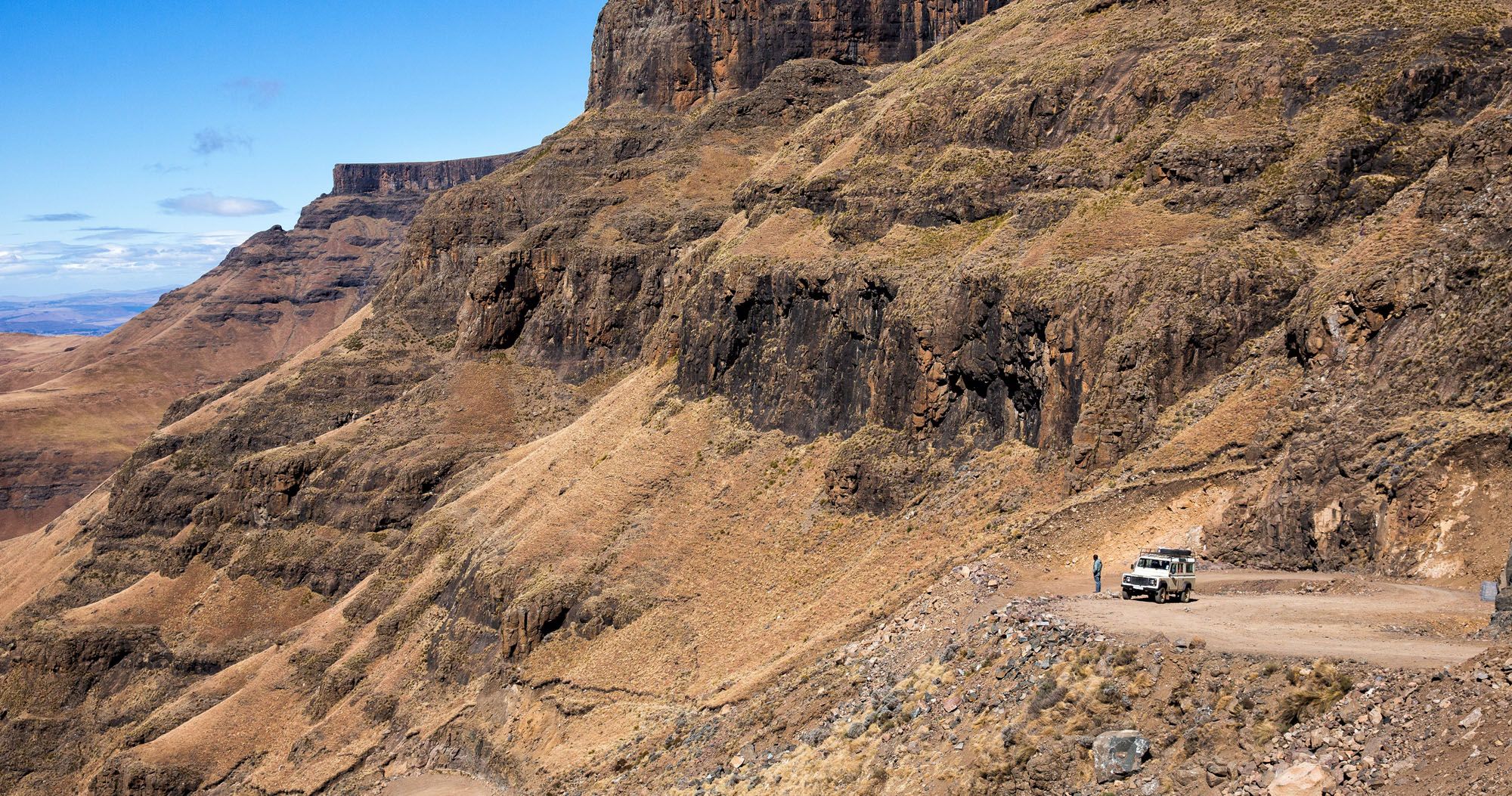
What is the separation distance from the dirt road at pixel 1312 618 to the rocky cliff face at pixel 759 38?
96177 mm

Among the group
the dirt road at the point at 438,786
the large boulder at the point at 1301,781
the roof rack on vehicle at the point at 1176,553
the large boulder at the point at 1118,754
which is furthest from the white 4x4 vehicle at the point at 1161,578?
the dirt road at the point at 438,786

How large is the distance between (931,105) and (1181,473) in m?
33.1

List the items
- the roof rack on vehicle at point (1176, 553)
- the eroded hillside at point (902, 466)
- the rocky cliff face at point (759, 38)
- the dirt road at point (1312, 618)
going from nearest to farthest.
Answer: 1. the dirt road at point (1312, 618)
2. the eroded hillside at point (902, 466)
3. the roof rack on vehicle at point (1176, 553)
4. the rocky cliff face at point (759, 38)

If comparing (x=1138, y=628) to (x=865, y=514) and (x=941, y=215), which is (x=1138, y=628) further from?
(x=941, y=215)

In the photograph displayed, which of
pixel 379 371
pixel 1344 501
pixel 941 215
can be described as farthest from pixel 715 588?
pixel 379 371

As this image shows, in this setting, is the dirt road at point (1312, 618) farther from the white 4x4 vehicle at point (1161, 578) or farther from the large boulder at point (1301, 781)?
the large boulder at point (1301, 781)

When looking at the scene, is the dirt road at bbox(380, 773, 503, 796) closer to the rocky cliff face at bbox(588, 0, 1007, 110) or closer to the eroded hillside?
the eroded hillside

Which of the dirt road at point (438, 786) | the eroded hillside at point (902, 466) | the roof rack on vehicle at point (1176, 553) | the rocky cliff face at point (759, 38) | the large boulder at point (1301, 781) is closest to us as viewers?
the large boulder at point (1301, 781)

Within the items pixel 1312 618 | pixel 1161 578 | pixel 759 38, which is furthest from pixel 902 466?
pixel 759 38

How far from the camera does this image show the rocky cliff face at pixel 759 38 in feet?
413

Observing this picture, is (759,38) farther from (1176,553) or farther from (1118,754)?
(1118,754)

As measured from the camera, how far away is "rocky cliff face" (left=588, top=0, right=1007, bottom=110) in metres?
126

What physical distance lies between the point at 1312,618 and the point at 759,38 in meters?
104

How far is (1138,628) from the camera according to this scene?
29.9 metres
